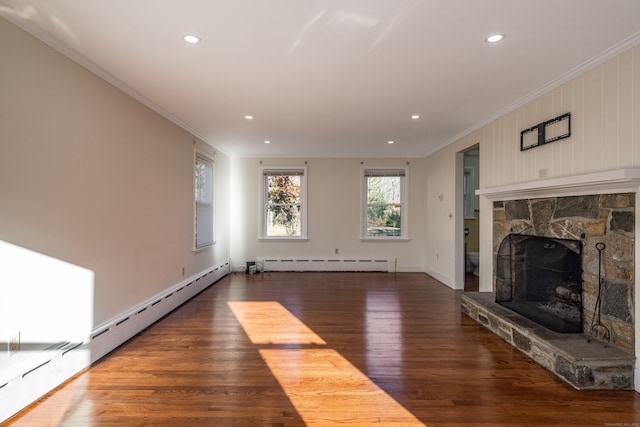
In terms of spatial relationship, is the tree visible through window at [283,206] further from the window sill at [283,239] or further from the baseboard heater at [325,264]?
the baseboard heater at [325,264]

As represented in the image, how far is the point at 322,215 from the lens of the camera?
6.89m

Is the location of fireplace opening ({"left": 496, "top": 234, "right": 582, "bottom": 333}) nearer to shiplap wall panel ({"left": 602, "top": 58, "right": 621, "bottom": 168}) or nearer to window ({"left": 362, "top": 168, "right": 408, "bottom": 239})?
shiplap wall panel ({"left": 602, "top": 58, "right": 621, "bottom": 168})

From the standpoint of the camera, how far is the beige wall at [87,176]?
2.07m

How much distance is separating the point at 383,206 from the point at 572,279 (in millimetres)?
4197

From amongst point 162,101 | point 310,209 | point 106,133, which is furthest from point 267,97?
point 310,209

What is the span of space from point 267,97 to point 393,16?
1729 mm

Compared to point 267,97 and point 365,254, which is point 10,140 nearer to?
point 267,97

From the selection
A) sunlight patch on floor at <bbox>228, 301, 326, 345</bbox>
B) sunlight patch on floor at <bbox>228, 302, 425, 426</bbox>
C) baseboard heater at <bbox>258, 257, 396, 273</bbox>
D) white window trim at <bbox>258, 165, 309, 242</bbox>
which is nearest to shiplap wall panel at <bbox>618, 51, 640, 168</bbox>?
sunlight patch on floor at <bbox>228, 302, 425, 426</bbox>

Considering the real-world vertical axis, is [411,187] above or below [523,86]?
below

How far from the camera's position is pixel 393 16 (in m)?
2.04

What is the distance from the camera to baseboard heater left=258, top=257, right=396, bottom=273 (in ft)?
22.4

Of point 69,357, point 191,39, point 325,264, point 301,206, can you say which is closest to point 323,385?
point 69,357

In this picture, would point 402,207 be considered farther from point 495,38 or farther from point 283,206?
point 495,38

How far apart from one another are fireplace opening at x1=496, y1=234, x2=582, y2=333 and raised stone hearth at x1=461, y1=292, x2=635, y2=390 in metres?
0.18
